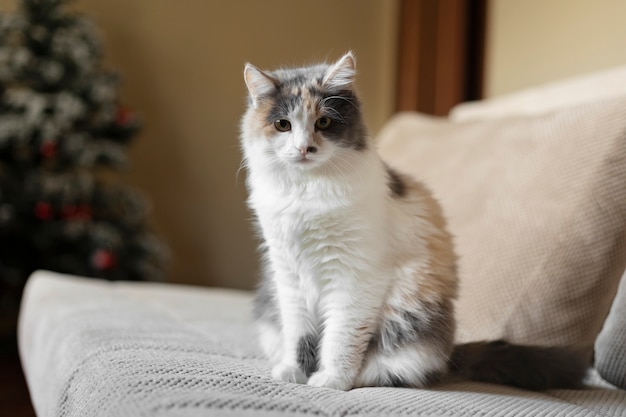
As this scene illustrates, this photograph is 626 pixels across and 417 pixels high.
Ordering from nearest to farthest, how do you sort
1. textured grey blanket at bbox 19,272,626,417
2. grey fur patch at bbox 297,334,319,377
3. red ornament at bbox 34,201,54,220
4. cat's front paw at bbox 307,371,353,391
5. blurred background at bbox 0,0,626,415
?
textured grey blanket at bbox 19,272,626,417 → cat's front paw at bbox 307,371,353,391 → grey fur patch at bbox 297,334,319,377 → red ornament at bbox 34,201,54,220 → blurred background at bbox 0,0,626,415

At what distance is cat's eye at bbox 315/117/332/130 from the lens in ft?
3.21

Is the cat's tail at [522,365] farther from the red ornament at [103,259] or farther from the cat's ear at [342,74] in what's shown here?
the red ornament at [103,259]

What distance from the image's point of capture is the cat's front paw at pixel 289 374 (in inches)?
38.0

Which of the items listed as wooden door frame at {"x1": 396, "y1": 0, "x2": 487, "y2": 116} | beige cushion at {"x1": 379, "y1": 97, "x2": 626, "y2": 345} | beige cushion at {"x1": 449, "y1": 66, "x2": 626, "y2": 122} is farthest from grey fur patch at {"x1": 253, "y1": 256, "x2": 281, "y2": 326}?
wooden door frame at {"x1": 396, "y1": 0, "x2": 487, "y2": 116}

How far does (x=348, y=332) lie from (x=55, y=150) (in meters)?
2.24

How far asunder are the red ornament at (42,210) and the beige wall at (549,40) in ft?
6.73

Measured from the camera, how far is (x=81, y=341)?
1132mm

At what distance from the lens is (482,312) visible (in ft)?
4.19

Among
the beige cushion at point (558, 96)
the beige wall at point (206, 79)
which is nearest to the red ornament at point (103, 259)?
the beige wall at point (206, 79)

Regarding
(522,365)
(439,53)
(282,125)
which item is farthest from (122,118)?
(522,365)

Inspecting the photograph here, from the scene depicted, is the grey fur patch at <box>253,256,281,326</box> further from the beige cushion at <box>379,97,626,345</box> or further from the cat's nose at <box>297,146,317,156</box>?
the beige cushion at <box>379,97,626,345</box>

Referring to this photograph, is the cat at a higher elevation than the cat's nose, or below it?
below

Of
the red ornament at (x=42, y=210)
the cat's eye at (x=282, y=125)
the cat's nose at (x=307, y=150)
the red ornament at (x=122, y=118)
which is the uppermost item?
the cat's eye at (x=282, y=125)

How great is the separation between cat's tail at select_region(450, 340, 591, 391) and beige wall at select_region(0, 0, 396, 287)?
2575 millimetres
